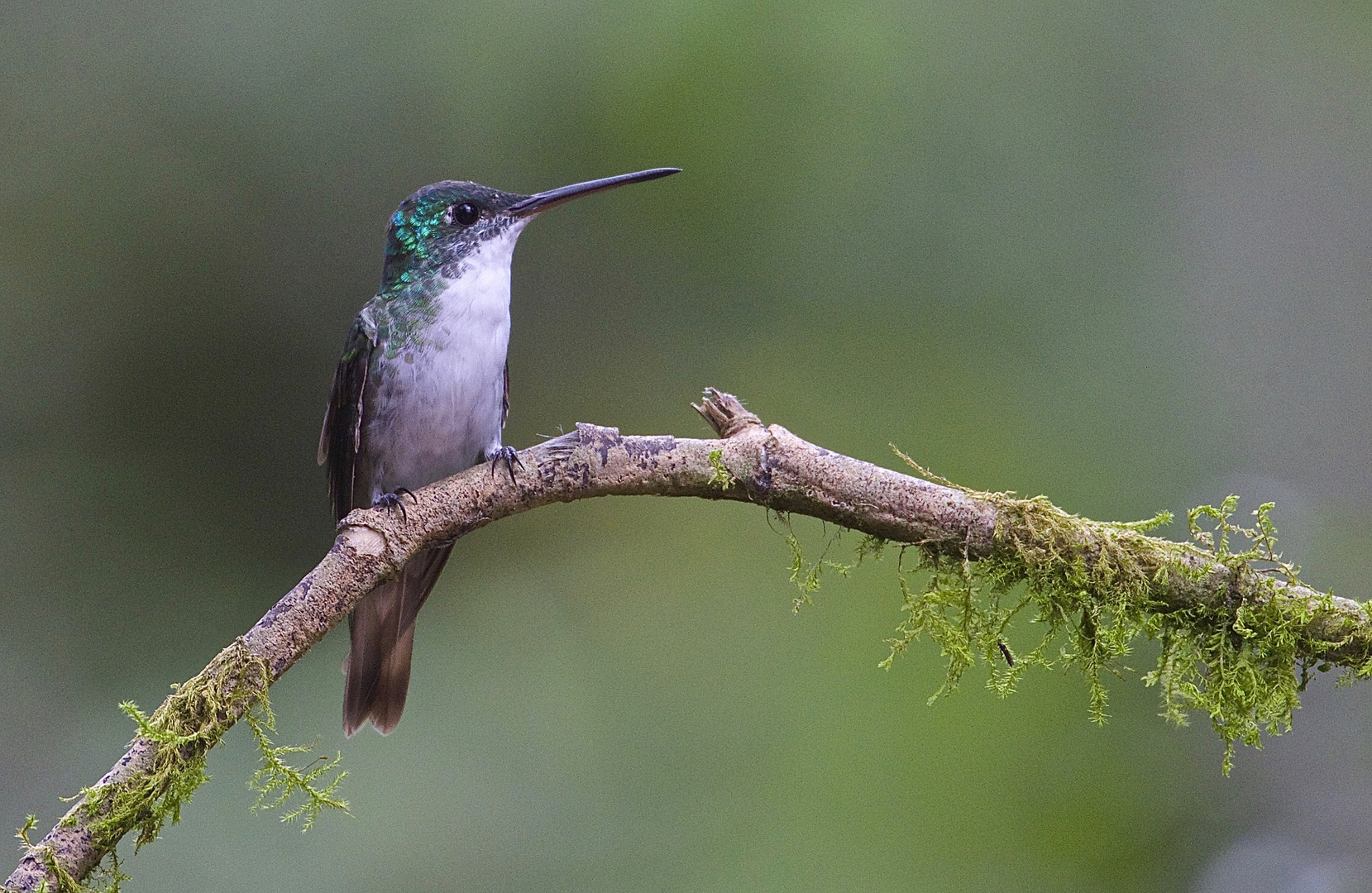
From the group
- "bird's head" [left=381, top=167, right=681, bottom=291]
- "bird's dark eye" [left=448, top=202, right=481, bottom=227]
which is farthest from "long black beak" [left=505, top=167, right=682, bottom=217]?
"bird's dark eye" [left=448, top=202, right=481, bottom=227]

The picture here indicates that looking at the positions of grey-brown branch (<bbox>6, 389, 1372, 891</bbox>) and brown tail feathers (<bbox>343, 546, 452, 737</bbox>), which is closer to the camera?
grey-brown branch (<bbox>6, 389, 1372, 891</bbox>)

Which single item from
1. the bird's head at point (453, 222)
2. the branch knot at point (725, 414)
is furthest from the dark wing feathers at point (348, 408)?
the branch knot at point (725, 414)

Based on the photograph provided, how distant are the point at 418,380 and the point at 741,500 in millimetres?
1250

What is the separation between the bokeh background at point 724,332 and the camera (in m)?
5.16

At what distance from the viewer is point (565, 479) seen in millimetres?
2459

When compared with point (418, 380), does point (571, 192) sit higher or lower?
higher

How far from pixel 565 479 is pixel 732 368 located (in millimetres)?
4052

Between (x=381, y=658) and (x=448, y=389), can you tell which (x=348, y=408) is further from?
(x=381, y=658)

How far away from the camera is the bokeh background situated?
16.9ft

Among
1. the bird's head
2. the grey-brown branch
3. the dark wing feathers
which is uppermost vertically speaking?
the bird's head

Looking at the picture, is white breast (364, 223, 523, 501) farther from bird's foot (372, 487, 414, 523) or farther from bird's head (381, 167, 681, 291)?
bird's foot (372, 487, 414, 523)

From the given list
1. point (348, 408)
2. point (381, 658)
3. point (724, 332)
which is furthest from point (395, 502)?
point (724, 332)

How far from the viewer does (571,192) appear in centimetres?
350

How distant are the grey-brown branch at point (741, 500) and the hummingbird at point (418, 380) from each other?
2.54 feet
